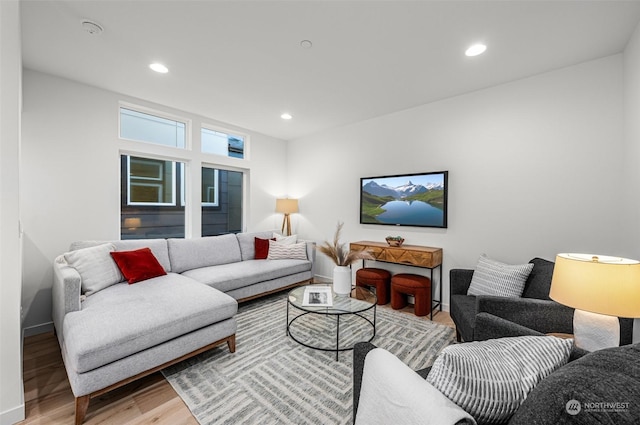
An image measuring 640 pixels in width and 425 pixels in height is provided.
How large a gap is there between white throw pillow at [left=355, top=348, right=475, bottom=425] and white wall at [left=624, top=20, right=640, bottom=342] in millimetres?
2255

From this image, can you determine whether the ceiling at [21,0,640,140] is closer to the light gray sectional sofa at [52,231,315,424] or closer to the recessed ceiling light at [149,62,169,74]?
the recessed ceiling light at [149,62,169,74]

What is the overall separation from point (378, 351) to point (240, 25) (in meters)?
2.34

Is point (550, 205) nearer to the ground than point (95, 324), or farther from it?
farther from it

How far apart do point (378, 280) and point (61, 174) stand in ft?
12.4

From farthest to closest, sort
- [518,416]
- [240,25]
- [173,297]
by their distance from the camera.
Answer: [173,297] < [240,25] < [518,416]

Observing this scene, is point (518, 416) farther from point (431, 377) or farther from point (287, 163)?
point (287, 163)

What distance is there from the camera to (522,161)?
287 cm

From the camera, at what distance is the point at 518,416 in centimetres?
65

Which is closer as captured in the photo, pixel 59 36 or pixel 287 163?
pixel 59 36

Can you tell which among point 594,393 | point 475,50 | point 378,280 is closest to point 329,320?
point 378,280

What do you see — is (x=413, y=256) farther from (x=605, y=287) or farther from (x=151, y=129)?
(x=151, y=129)

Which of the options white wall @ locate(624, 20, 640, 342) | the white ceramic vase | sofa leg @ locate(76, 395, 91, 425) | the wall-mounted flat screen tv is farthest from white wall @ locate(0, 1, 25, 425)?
white wall @ locate(624, 20, 640, 342)

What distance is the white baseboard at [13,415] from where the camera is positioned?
1.56 meters


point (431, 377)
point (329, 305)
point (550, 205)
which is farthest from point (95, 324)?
point (550, 205)
